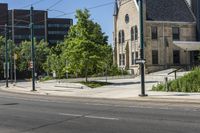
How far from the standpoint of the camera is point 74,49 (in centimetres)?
4544

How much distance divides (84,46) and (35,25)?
3725 inches

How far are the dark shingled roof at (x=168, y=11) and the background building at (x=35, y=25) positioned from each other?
61.6 metres

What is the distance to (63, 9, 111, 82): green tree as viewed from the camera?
4544 cm

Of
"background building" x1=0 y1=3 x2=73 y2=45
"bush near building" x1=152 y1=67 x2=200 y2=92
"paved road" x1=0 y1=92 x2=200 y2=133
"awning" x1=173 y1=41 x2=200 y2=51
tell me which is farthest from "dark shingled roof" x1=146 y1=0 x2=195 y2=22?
"background building" x1=0 y1=3 x2=73 y2=45

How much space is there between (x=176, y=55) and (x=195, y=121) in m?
48.7

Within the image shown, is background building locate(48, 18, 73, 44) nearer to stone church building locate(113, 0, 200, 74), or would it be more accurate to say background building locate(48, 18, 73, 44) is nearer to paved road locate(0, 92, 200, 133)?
stone church building locate(113, 0, 200, 74)

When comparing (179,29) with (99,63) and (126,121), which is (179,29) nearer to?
(99,63)

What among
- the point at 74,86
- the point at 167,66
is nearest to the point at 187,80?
the point at 74,86

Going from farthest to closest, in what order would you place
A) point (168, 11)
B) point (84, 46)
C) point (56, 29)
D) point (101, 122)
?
1. point (56, 29)
2. point (168, 11)
3. point (84, 46)
4. point (101, 122)

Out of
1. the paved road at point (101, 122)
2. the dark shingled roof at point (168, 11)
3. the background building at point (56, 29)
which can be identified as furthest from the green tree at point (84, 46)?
the background building at point (56, 29)

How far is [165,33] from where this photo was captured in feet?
210

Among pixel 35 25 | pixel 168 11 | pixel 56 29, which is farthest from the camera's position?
pixel 56 29

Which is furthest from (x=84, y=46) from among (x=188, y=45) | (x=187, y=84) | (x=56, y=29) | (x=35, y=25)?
(x=56, y=29)

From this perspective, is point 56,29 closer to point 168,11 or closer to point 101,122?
point 168,11
